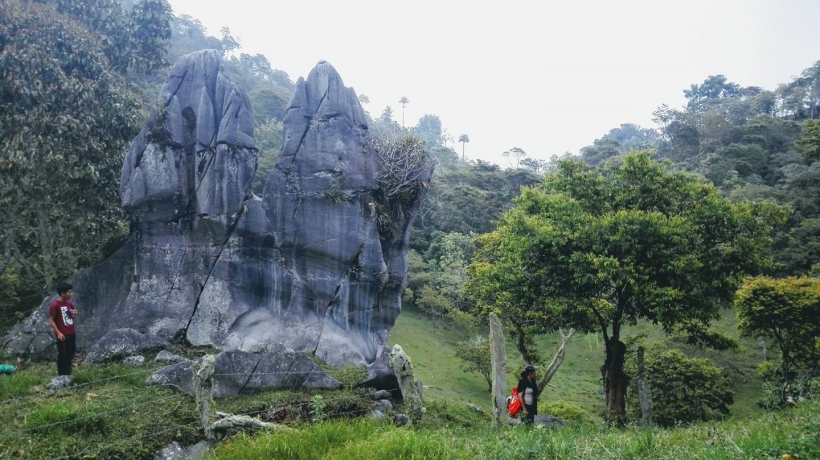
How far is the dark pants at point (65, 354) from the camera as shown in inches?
421

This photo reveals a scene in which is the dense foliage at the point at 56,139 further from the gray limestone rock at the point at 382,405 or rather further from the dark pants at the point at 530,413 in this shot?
the dark pants at the point at 530,413

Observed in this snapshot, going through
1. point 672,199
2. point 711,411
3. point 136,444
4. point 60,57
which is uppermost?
point 60,57

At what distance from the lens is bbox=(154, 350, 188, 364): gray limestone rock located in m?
13.6

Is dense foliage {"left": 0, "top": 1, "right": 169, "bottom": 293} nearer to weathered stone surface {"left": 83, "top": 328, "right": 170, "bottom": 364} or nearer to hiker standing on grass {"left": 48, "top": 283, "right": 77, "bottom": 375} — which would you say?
weathered stone surface {"left": 83, "top": 328, "right": 170, "bottom": 364}

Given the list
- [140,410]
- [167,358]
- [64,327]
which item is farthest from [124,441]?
[167,358]

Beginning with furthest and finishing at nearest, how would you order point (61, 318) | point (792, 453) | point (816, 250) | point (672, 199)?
point (816, 250), point (672, 199), point (61, 318), point (792, 453)

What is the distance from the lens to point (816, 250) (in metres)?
30.5

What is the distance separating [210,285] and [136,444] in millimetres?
8350

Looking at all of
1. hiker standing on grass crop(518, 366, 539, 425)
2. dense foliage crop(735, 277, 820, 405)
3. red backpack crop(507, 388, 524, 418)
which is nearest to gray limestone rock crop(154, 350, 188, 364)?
red backpack crop(507, 388, 524, 418)

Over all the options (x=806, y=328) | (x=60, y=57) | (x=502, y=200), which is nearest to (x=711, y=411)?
(x=806, y=328)

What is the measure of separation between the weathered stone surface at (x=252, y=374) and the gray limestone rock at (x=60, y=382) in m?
1.46

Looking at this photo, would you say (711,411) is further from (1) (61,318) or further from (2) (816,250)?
(1) (61,318)

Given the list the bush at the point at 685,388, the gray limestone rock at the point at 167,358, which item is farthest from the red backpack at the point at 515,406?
the bush at the point at 685,388

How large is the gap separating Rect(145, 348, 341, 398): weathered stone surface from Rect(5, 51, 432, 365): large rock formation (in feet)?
13.0
